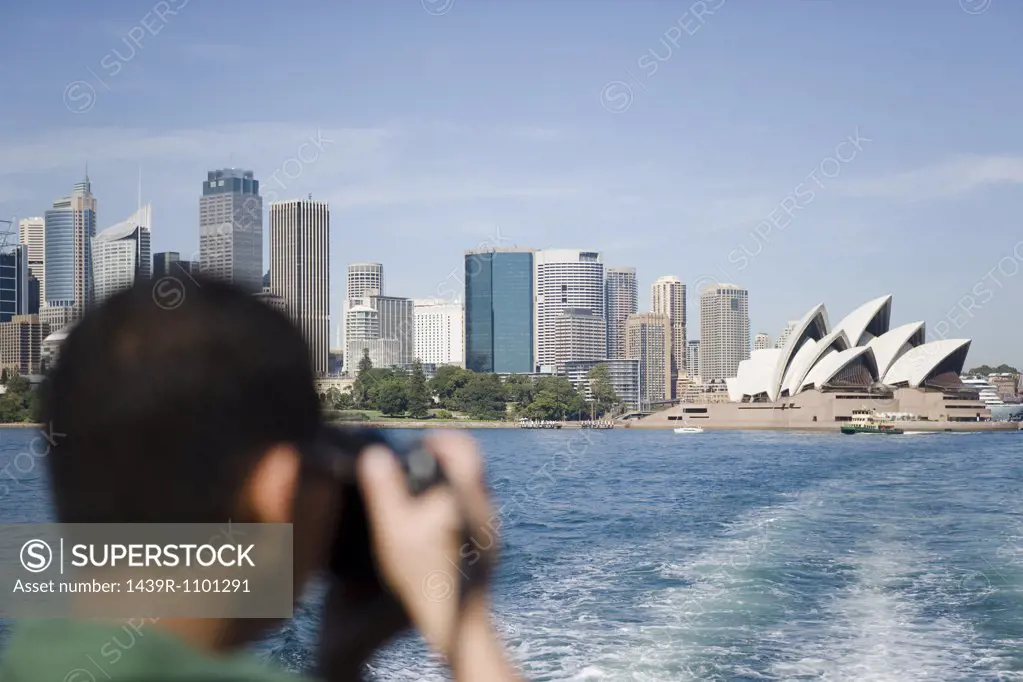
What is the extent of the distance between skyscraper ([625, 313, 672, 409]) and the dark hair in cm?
7613

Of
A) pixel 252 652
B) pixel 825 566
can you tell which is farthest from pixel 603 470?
pixel 252 652

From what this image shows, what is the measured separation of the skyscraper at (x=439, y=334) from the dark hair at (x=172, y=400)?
81.9 meters

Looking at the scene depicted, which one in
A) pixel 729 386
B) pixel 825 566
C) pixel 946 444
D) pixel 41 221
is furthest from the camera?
pixel 41 221

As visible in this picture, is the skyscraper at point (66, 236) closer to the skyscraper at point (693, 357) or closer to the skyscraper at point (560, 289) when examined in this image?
the skyscraper at point (560, 289)

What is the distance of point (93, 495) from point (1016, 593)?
27.2ft

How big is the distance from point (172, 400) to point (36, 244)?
70413mm

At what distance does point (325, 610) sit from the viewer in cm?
45

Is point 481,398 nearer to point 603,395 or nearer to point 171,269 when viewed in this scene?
point 603,395

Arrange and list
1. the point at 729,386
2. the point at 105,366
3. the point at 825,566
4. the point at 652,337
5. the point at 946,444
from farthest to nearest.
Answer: the point at 652,337, the point at 729,386, the point at 946,444, the point at 825,566, the point at 105,366

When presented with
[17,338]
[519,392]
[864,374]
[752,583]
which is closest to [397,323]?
[519,392]

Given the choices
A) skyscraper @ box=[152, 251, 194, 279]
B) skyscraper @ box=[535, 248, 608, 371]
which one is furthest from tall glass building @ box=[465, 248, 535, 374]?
skyscraper @ box=[152, 251, 194, 279]

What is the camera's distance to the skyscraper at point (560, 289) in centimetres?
8275

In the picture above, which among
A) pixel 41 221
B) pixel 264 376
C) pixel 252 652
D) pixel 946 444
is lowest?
pixel 946 444

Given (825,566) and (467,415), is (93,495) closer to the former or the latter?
(825,566)
